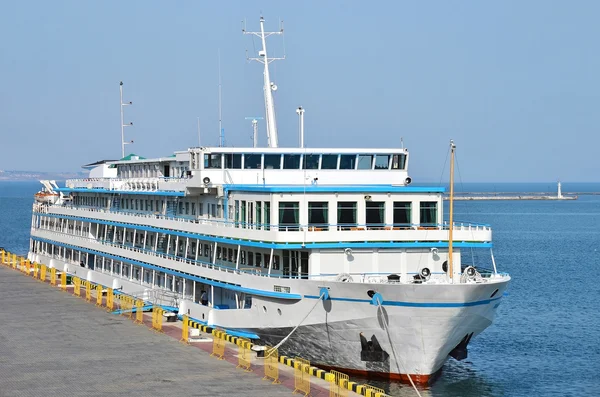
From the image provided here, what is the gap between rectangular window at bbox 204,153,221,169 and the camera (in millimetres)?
40312

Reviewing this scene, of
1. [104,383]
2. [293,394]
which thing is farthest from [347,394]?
[104,383]

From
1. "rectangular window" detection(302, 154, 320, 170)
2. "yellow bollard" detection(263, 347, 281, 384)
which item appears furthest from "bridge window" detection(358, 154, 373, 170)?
"yellow bollard" detection(263, 347, 281, 384)

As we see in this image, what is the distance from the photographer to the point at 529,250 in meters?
103

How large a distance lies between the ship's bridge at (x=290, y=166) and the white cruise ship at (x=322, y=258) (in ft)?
0.17

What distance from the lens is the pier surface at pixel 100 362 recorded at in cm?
2858

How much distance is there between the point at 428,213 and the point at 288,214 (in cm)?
545

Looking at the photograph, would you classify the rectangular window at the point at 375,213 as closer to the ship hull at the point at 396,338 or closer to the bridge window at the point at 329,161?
the ship hull at the point at 396,338

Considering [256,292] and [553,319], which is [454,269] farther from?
[553,319]

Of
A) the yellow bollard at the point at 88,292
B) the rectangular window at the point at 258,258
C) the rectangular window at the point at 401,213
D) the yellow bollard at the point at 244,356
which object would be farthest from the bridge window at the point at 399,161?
the yellow bollard at the point at 88,292

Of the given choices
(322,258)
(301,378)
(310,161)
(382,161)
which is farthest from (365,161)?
(301,378)

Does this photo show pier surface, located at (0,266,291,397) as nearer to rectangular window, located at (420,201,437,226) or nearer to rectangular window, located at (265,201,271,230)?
rectangular window, located at (265,201,271,230)

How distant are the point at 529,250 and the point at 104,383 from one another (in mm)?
80070

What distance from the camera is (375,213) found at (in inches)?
1416

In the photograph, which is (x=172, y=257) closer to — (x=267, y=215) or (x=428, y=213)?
(x=267, y=215)
